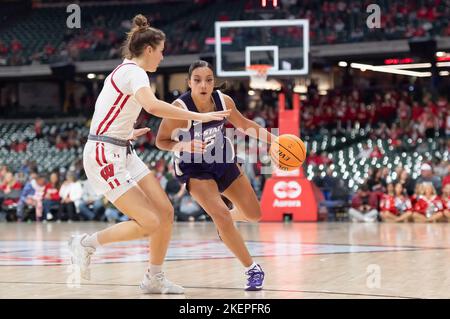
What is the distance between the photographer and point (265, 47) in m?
18.9

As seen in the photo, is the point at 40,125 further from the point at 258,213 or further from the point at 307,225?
the point at 258,213

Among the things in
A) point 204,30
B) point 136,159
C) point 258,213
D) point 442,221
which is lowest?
point 442,221

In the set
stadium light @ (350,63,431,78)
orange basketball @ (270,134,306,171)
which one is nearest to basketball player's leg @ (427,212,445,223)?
orange basketball @ (270,134,306,171)

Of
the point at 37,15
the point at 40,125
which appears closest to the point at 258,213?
the point at 40,125

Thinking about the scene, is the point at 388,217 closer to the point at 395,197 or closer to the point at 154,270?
the point at 395,197

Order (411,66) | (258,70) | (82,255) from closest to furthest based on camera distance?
1. (82,255)
2. (258,70)
3. (411,66)

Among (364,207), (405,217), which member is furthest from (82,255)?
(364,207)

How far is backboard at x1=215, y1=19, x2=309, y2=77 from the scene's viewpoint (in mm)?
18672

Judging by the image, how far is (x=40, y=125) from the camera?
29.3 metres

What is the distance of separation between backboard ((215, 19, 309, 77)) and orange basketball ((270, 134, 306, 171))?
1120 centimetres

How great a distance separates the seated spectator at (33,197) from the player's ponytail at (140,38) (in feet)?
46.6

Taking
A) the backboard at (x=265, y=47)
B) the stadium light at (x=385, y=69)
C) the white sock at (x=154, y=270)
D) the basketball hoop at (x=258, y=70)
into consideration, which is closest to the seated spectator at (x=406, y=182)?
the backboard at (x=265, y=47)

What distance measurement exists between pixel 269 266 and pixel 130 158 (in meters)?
2.68

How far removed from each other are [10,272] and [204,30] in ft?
73.5
